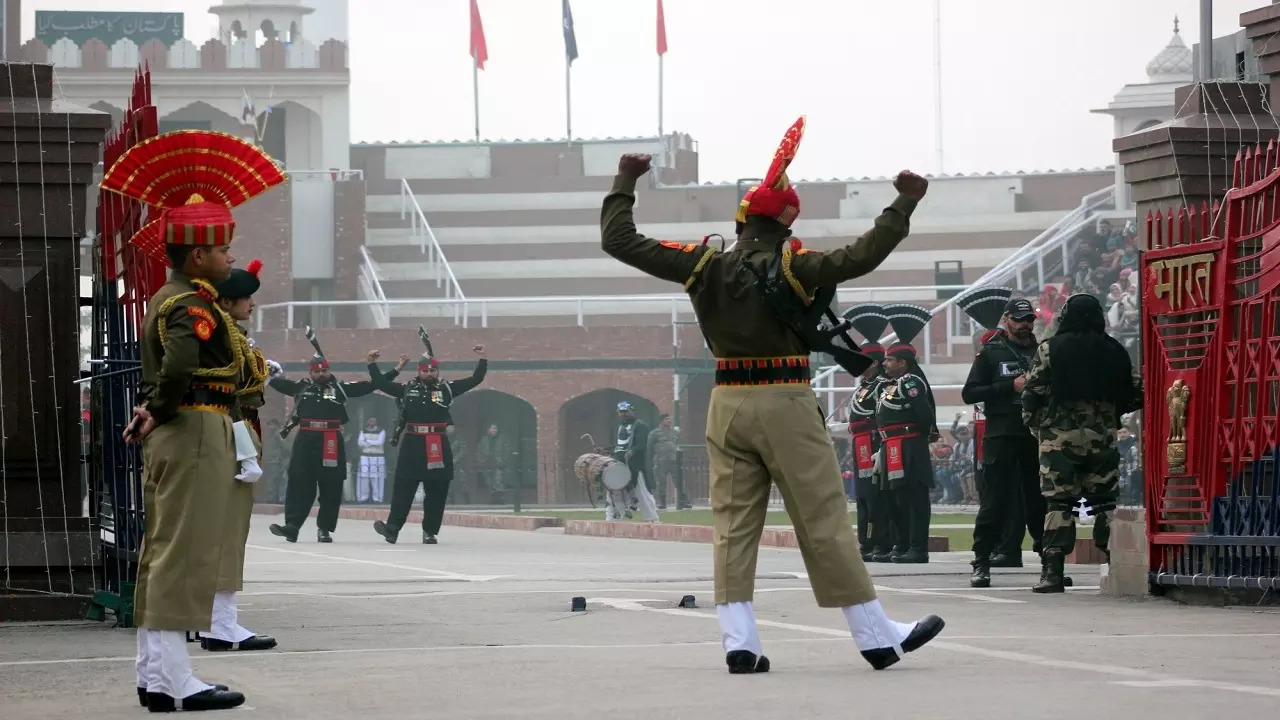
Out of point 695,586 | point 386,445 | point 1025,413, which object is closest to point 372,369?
point 695,586

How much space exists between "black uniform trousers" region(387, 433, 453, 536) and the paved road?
8.27 meters

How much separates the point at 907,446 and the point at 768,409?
9.57 metres

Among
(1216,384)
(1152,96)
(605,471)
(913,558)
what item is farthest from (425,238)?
(1216,384)

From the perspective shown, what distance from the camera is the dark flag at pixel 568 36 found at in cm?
6919

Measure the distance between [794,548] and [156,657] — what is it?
14531mm

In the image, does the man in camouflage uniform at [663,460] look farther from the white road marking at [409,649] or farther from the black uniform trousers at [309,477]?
the white road marking at [409,649]

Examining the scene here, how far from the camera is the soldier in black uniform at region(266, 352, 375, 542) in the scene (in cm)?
2233

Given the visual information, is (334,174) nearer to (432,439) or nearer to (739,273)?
(432,439)

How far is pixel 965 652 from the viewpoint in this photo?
8.54m

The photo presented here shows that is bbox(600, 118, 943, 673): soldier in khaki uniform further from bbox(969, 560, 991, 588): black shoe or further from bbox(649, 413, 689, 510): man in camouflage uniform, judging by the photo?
bbox(649, 413, 689, 510): man in camouflage uniform

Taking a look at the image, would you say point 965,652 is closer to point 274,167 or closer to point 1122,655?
point 1122,655

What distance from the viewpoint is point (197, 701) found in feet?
23.5

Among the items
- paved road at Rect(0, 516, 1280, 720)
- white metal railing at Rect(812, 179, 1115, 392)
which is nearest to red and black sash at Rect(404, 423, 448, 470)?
paved road at Rect(0, 516, 1280, 720)

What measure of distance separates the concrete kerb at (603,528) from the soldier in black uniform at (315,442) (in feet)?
13.4
